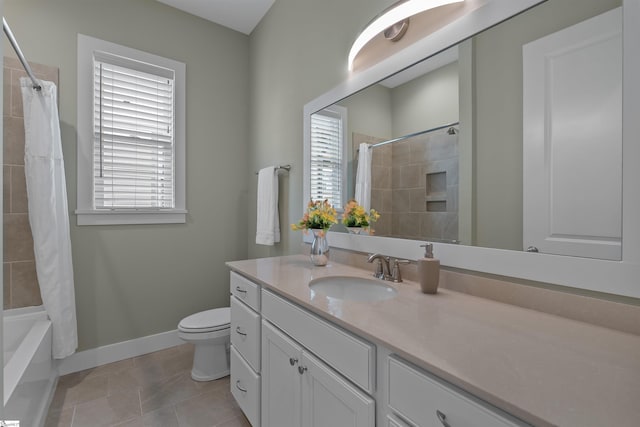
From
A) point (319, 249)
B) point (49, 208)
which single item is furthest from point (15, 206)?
point (319, 249)

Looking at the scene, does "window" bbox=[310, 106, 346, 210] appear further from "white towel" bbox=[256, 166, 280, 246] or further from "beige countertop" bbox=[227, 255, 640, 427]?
"beige countertop" bbox=[227, 255, 640, 427]

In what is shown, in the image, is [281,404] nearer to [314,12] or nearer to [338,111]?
[338,111]

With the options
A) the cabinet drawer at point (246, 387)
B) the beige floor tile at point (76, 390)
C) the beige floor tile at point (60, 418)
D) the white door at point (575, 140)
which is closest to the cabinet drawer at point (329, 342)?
the cabinet drawer at point (246, 387)

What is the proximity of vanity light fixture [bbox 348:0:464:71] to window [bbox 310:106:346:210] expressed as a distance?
371 millimetres

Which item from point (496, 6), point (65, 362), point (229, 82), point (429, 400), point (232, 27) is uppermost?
point (232, 27)

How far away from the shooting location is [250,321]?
4.80ft

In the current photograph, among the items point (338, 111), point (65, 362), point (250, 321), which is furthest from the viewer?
point (65, 362)

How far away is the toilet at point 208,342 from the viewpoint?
196 cm

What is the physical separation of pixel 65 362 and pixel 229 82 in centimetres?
260

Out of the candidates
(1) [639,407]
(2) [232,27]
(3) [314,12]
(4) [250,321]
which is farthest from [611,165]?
(2) [232,27]

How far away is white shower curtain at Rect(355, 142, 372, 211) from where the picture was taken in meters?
1.60

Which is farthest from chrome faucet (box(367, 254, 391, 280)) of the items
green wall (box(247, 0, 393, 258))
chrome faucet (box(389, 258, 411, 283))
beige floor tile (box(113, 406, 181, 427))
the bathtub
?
the bathtub

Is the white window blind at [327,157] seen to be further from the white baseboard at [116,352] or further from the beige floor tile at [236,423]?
the white baseboard at [116,352]

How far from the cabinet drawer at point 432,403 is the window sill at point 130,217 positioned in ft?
7.64
